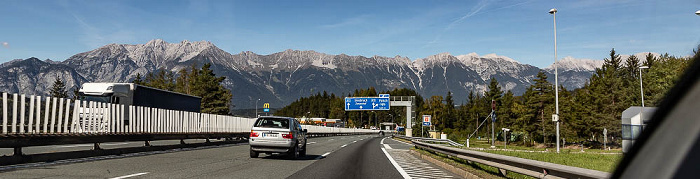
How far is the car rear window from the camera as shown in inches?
679

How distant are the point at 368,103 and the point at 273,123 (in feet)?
175

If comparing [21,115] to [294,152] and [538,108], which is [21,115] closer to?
[294,152]

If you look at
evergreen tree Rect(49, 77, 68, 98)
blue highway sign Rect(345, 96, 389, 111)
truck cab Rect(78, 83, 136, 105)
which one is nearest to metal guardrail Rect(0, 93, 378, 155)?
truck cab Rect(78, 83, 136, 105)

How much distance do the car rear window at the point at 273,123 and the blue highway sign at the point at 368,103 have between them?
51.8m

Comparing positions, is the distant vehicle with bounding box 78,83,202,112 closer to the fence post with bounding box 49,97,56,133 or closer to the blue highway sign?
the fence post with bounding box 49,97,56,133

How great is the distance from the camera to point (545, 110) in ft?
241

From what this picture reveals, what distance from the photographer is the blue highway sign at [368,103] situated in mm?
69000

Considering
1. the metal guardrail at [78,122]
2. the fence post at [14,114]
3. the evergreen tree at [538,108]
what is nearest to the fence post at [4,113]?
the metal guardrail at [78,122]

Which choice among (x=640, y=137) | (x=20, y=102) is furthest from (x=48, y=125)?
(x=640, y=137)

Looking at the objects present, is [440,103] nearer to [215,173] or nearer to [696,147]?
[215,173]

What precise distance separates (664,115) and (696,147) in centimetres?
23

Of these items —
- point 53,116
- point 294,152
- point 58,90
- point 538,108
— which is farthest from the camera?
point 58,90

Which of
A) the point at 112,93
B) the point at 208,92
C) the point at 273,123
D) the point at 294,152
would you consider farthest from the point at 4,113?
the point at 208,92

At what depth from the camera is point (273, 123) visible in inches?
685
